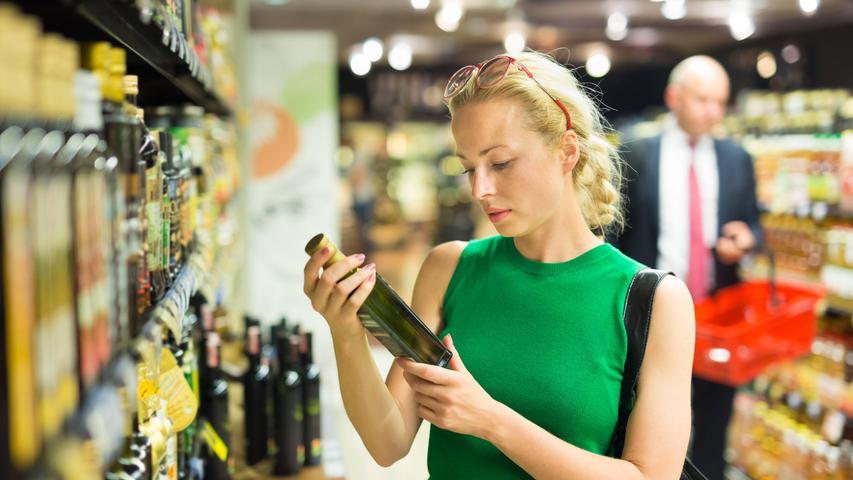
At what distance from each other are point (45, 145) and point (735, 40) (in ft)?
40.0

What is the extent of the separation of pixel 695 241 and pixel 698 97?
666 mm

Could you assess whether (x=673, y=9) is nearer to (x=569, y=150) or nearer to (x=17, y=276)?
(x=569, y=150)

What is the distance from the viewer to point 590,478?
1533mm

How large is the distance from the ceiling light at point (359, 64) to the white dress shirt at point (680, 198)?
36.2 ft

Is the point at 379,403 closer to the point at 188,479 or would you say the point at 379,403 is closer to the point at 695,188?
the point at 188,479

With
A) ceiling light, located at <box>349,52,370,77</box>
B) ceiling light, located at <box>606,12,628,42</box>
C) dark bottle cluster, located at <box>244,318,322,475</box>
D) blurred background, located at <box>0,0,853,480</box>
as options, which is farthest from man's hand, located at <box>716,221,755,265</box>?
ceiling light, located at <box>349,52,370,77</box>

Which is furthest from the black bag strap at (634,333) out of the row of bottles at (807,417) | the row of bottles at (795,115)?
the row of bottles at (795,115)

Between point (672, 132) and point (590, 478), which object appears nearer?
point (590, 478)

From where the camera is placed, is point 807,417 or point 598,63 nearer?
point 807,417

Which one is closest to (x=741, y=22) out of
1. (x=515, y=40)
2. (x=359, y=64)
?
(x=515, y=40)

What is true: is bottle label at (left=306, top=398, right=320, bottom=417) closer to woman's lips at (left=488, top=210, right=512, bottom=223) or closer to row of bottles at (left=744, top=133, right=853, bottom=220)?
woman's lips at (left=488, top=210, right=512, bottom=223)

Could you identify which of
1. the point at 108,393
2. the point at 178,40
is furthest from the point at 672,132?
the point at 108,393

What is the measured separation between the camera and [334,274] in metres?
1.44

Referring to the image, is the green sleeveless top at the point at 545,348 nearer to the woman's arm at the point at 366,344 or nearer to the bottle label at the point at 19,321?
the woman's arm at the point at 366,344
